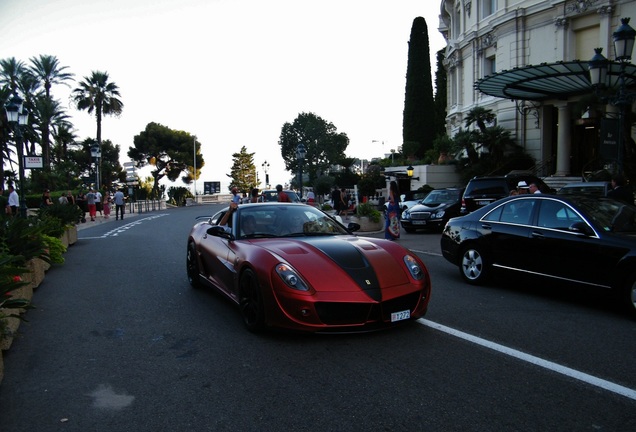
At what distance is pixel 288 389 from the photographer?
157 inches

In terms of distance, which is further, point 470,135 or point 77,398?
point 470,135

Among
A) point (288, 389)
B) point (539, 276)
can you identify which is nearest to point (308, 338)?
point (288, 389)

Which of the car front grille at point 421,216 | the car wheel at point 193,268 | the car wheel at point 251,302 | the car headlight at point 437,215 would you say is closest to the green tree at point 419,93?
the car front grille at point 421,216

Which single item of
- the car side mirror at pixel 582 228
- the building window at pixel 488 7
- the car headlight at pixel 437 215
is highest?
the building window at pixel 488 7

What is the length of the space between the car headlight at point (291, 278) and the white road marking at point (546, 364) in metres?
1.62

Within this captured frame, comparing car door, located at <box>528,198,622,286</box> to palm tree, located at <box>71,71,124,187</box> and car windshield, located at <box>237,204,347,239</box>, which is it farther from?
palm tree, located at <box>71,71,124,187</box>

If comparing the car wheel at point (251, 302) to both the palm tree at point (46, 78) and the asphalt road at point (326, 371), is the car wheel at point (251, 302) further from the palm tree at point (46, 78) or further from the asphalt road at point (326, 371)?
the palm tree at point (46, 78)

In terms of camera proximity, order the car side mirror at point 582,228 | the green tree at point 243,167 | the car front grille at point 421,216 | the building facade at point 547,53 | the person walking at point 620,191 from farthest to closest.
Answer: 1. the green tree at point 243,167
2. the building facade at point 547,53
3. the car front grille at point 421,216
4. the person walking at point 620,191
5. the car side mirror at point 582,228

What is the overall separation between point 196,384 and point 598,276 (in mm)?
4850

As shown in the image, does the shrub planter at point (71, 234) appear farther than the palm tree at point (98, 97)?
No

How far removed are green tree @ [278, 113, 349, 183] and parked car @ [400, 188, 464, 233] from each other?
68690mm

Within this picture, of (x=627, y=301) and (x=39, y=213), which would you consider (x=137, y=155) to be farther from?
(x=627, y=301)

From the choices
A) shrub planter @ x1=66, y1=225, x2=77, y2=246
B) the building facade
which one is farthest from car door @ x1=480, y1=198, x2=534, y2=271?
the building facade

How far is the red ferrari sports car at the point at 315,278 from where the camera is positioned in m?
4.88
